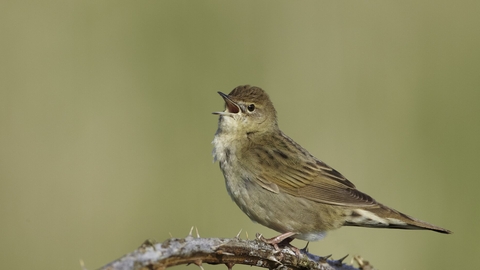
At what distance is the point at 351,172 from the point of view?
9.35 meters

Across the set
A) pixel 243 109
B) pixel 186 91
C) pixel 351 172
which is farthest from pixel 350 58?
pixel 243 109

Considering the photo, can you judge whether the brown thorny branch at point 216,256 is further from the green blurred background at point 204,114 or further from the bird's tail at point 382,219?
the green blurred background at point 204,114

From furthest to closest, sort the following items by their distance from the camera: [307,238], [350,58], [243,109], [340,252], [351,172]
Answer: [350,58] → [351,172] → [340,252] → [243,109] → [307,238]

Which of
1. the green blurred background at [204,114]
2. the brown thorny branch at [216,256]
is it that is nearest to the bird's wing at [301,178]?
the brown thorny branch at [216,256]

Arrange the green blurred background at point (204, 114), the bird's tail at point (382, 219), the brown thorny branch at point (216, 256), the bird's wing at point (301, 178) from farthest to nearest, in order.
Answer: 1. the green blurred background at point (204, 114)
2. the bird's wing at point (301, 178)
3. the bird's tail at point (382, 219)
4. the brown thorny branch at point (216, 256)

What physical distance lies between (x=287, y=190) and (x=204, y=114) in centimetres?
390

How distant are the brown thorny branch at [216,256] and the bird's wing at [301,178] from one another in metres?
1.10

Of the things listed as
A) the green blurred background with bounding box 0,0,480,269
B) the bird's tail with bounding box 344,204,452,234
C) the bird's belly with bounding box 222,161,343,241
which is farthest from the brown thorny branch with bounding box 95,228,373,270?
the green blurred background with bounding box 0,0,480,269

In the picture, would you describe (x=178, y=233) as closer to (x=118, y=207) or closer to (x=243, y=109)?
(x=118, y=207)

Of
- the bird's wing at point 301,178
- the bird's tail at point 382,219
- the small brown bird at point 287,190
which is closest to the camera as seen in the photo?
the bird's tail at point 382,219

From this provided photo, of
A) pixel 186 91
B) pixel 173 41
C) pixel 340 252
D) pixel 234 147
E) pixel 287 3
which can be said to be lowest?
pixel 340 252

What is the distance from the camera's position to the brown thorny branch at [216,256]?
3.09 meters

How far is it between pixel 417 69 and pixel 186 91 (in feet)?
12.1

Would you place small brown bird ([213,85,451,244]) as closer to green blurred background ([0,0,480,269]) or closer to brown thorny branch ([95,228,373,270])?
brown thorny branch ([95,228,373,270])
